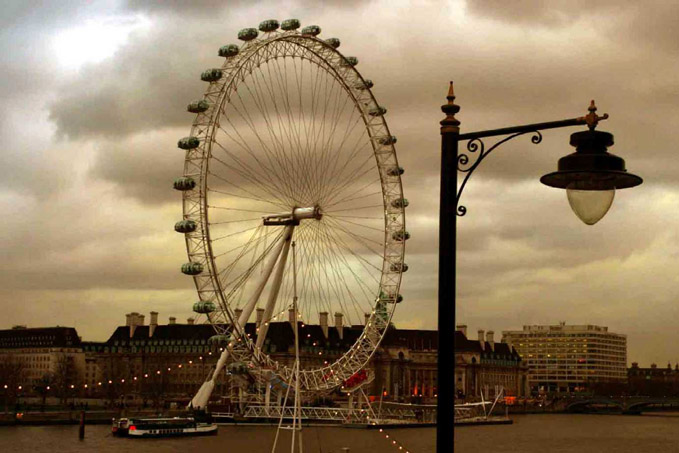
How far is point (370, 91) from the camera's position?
177ft

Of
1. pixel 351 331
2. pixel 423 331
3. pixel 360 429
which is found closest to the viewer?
pixel 360 429

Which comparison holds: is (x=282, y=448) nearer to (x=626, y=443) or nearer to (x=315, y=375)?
(x=315, y=375)

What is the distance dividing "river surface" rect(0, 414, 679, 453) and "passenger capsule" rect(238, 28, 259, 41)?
18310 mm

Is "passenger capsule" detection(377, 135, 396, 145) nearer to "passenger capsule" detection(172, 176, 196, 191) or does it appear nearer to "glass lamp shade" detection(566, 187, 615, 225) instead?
"passenger capsule" detection(172, 176, 196, 191)

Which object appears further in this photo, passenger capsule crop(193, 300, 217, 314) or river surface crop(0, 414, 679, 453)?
river surface crop(0, 414, 679, 453)

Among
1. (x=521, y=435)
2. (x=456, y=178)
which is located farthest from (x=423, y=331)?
(x=456, y=178)

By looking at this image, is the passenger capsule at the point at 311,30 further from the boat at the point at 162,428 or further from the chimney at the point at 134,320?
the chimney at the point at 134,320

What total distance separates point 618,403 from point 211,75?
86.3m

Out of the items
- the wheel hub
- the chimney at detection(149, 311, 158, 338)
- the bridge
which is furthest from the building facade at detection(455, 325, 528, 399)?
the wheel hub

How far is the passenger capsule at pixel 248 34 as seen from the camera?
4772 cm

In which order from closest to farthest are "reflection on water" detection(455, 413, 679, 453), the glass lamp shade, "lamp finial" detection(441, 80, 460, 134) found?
the glass lamp shade
"lamp finial" detection(441, 80, 460, 134)
"reflection on water" detection(455, 413, 679, 453)

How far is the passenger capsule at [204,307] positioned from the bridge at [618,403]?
7592 centimetres

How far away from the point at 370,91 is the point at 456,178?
159 feet

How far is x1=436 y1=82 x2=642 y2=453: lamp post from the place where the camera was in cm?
542
